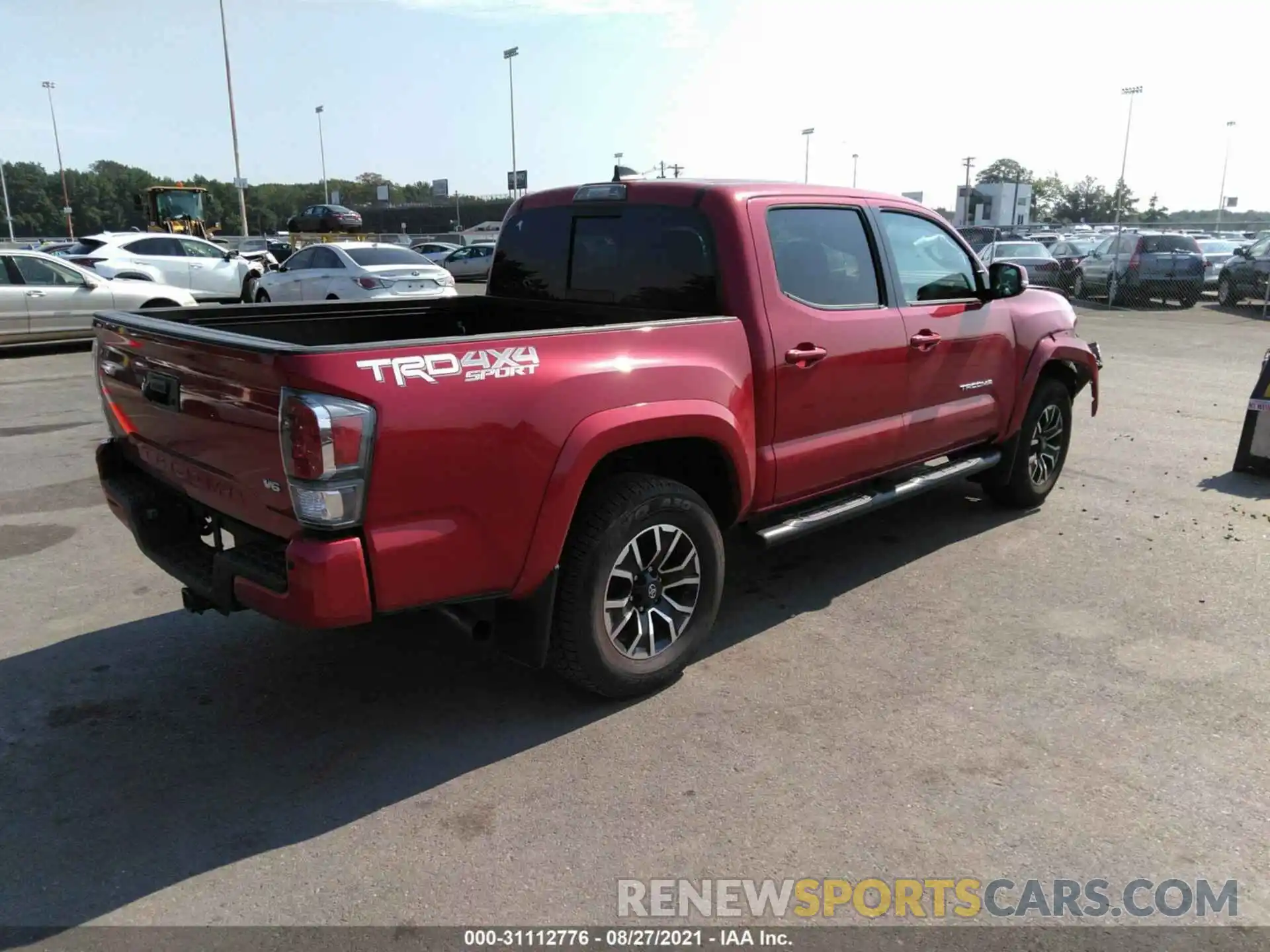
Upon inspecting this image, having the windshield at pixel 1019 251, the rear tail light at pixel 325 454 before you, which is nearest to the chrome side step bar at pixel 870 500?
the rear tail light at pixel 325 454

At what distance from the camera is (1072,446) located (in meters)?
8.31

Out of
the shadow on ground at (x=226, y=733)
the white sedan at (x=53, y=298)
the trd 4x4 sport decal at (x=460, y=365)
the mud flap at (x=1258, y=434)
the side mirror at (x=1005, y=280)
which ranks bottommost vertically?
the shadow on ground at (x=226, y=733)

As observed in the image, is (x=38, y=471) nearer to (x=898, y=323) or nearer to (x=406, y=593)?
(x=406, y=593)

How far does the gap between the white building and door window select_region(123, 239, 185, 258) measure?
47.7m

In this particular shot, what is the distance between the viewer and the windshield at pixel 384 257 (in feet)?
52.0

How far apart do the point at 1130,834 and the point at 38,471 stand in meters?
7.83

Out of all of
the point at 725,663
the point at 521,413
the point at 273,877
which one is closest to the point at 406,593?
the point at 521,413

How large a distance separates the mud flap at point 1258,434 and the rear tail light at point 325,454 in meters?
6.84

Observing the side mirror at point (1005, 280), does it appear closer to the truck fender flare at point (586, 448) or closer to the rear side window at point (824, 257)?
the rear side window at point (824, 257)

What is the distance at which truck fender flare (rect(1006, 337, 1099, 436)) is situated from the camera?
5.93 metres

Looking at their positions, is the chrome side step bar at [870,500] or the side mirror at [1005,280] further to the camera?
the side mirror at [1005,280]

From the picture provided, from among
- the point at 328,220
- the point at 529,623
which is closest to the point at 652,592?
the point at 529,623

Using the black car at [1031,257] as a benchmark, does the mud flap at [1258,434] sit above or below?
below

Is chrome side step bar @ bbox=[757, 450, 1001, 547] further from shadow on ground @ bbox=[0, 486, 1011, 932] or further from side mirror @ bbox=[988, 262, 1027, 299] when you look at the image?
side mirror @ bbox=[988, 262, 1027, 299]
